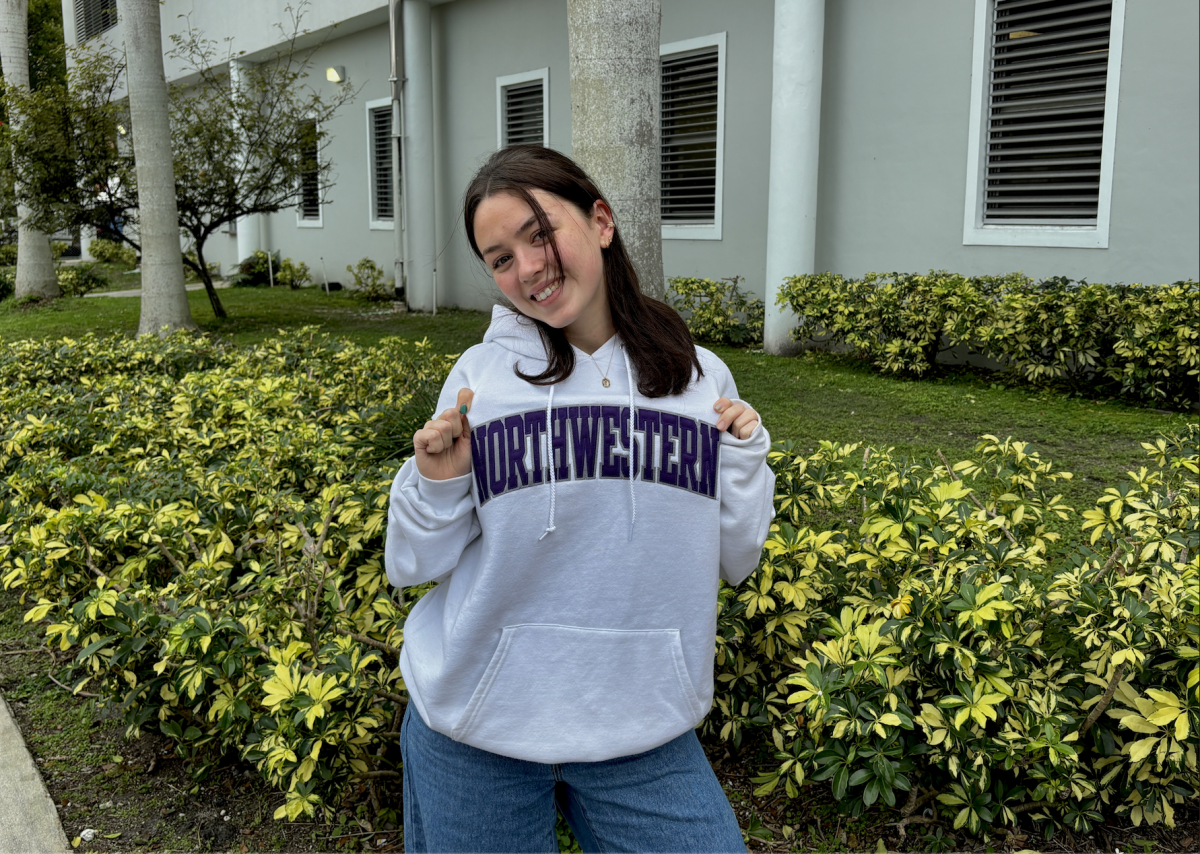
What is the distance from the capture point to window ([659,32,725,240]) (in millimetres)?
10414

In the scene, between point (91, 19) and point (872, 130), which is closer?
point (872, 130)

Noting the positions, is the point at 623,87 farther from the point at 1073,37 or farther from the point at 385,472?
the point at 1073,37

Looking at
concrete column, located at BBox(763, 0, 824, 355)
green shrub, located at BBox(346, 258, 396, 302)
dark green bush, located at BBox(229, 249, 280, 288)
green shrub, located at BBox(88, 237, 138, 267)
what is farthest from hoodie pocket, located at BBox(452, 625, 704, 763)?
green shrub, located at BBox(88, 237, 138, 267)

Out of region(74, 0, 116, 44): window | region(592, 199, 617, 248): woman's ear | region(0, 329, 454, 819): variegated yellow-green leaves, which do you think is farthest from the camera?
region(74, 0, 116, 44): window

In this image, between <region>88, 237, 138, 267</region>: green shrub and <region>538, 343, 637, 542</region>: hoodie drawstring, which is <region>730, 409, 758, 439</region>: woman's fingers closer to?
<region>538, 343, 637, 542</region>: hoodie drawstring

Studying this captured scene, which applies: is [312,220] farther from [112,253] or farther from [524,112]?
[112,253]

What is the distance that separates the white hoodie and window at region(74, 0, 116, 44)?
86.8 ft

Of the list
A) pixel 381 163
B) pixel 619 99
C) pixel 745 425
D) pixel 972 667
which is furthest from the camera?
pixel 381 163

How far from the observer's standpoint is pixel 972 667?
2.14m

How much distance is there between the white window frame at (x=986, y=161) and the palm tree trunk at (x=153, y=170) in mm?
7466

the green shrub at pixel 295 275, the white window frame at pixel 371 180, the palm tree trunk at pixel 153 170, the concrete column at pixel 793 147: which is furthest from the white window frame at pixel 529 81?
the green shrub at pixel 295 275

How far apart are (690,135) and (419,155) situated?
4.70 meters

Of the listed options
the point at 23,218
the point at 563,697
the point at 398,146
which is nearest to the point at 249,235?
the point at 23,218

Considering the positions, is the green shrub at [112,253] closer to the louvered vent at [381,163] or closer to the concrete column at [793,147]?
the louvered vent at [381,163]
